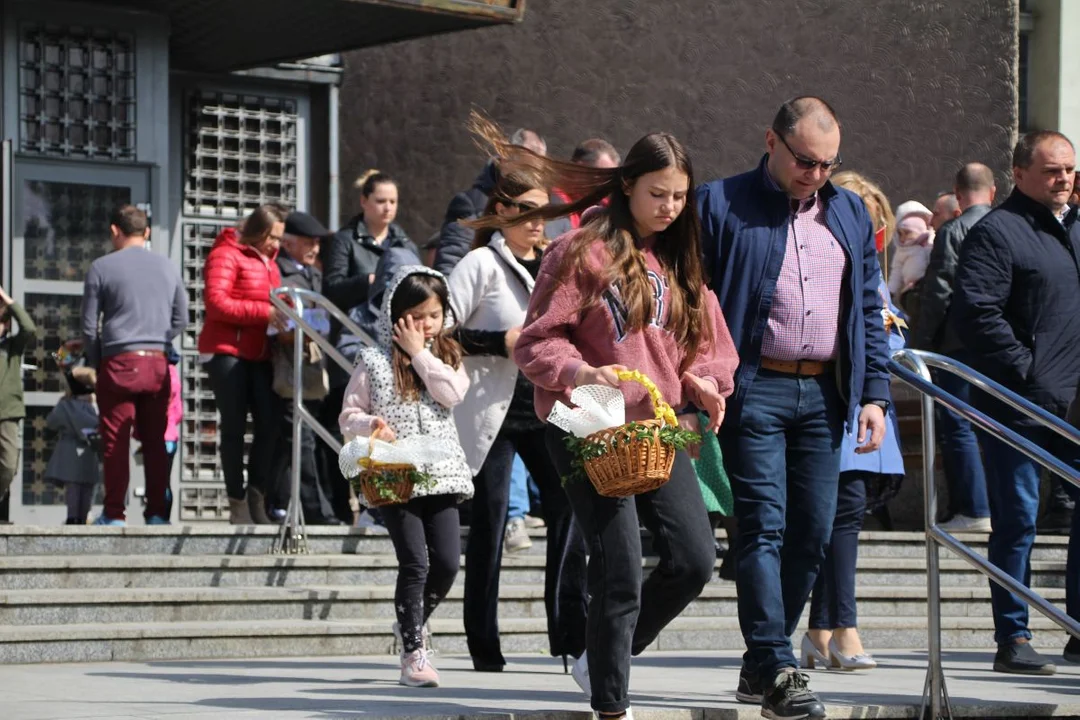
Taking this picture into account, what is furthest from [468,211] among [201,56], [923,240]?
[201,56]

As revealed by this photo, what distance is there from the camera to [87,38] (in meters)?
11.8

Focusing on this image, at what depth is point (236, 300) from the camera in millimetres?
10086

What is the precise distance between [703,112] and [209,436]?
470cm

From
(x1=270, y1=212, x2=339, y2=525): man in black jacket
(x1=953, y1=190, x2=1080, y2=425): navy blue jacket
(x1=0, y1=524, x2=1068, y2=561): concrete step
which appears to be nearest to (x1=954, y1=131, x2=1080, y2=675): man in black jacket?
(x1=953, y1=190, x2=1080, y2=425): navy blue jacket

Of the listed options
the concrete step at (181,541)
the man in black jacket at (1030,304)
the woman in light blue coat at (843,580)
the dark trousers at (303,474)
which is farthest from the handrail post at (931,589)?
the dark trousers at (303,474)

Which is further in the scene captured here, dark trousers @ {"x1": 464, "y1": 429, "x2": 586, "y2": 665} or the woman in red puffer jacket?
the woman in red puffer jacket

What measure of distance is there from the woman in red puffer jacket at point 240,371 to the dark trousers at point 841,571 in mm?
3565

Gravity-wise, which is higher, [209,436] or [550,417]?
[550,417]

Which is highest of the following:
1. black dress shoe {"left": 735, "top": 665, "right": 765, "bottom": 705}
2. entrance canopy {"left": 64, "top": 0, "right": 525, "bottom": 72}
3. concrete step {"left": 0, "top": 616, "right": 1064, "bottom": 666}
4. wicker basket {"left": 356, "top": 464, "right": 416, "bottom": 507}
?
entrance canopy {"left": 64, "top": 0, "right": 525, "bottom": 72}

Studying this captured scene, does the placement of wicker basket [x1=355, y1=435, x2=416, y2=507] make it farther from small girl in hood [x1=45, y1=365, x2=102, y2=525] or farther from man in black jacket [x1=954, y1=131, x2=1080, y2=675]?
small girl in hood [x1=45, y1=365, x2=102, y2=525]

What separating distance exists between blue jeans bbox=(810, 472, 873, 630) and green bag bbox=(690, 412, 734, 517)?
1.30m

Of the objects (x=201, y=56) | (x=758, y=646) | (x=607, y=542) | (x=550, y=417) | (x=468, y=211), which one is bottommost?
(x=758, y=646)

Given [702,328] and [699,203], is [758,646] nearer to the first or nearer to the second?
[702,328]

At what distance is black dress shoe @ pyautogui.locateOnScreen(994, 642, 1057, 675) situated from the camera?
291 inches
